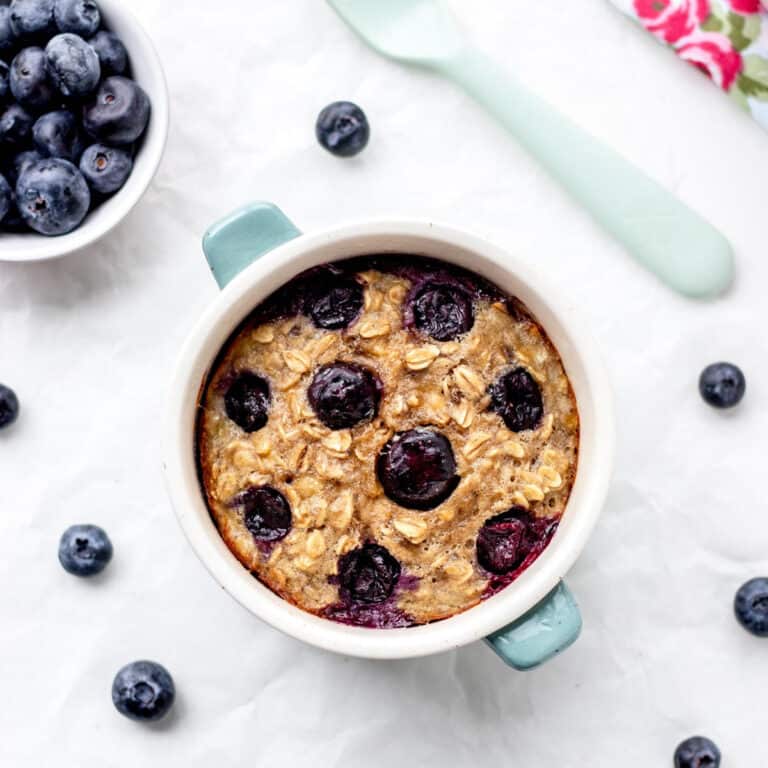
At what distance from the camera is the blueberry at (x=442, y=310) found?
180 cm

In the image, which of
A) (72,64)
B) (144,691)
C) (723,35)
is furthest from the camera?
(723,35)

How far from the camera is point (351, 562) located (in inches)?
70.3

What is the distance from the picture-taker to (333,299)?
71.4 inches

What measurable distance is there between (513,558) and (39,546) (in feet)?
2.85

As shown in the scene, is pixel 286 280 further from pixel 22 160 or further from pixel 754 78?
pixel 754 78

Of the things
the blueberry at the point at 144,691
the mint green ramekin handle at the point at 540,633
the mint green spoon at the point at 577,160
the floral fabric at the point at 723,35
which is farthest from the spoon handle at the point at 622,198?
the blueberry at the point at 144,691

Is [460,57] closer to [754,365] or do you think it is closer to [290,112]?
[290,112]

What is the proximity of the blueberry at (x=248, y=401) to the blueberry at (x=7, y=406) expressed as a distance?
0.54 metres

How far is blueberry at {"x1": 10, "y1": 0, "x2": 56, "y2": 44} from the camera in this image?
2.07 m

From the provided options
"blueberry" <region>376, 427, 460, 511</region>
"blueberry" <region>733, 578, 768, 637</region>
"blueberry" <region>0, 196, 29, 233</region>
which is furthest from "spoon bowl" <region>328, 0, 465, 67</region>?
"blueberry" <region>733, 578, 768, 637</region>

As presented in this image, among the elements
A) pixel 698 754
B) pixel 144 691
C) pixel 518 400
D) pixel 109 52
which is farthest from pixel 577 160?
pixel 144 691

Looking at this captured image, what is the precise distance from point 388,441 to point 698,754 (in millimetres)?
856

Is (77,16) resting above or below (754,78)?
below

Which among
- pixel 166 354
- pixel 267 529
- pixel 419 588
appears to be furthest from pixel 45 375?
pixel 419 588
